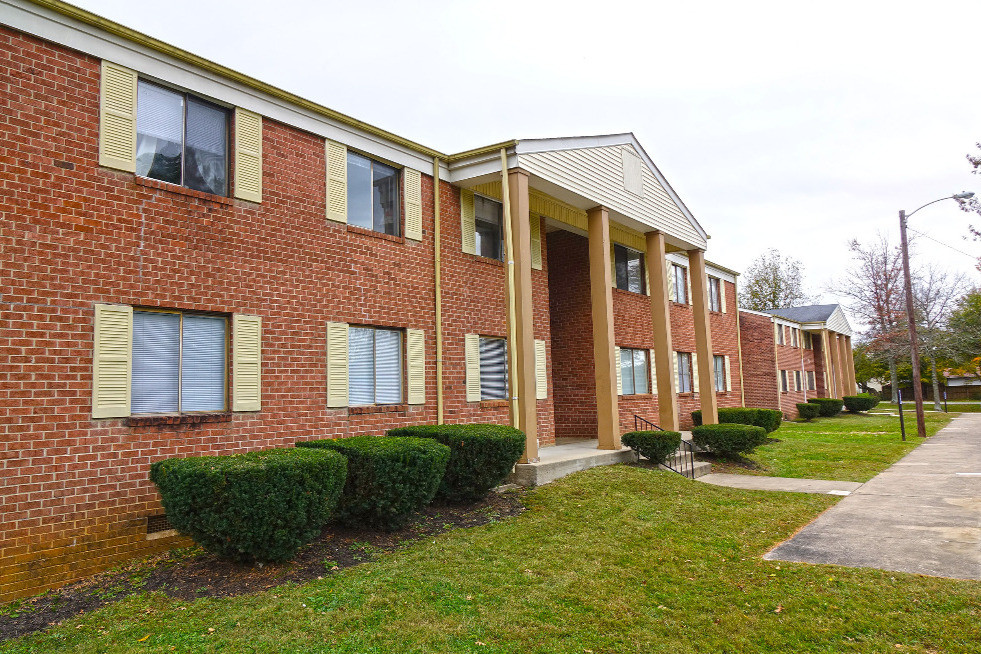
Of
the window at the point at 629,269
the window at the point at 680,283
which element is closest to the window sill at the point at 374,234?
the window at the point at 629,269

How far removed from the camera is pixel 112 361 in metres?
7.11

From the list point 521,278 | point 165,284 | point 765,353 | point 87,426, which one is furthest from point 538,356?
point 765,353

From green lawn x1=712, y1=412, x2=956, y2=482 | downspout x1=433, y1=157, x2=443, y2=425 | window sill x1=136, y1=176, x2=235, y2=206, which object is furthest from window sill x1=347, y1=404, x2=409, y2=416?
green lawn x1=712, y1=412, x2=956, y2=482

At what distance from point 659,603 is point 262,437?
18.1ft

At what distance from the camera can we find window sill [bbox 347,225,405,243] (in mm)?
10086

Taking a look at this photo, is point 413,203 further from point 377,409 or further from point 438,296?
point 377,409

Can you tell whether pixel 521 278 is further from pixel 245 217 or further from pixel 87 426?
pixel 87 426

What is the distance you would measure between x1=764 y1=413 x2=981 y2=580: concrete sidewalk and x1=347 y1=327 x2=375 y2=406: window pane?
6164 mm

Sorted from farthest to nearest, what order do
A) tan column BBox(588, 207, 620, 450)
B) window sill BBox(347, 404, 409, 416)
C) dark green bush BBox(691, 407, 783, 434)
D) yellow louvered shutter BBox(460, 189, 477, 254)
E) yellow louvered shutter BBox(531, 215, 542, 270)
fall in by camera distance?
dark green bush BBox(691, 407, 783, 434) → yellow louvered shutter BBox(531, 215, 542, 270) → tan column BBox(588, 207, 620, 450) → yellow louvered shutter BBox(460, 189, 477, 254) → window sill BBox(347, 404, 409, 416)

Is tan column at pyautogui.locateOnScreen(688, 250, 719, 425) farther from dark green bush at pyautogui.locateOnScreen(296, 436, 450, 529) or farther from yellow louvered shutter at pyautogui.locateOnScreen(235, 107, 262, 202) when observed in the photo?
yellow louvered shutter at pyautogui.locateOnScreen(235, 107, 262, 202)

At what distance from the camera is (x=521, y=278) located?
11133 mm

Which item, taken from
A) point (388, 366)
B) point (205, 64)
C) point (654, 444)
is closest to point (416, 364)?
point (388, 366)

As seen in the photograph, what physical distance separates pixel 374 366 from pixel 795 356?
27876mm

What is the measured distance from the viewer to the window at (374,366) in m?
9.99
